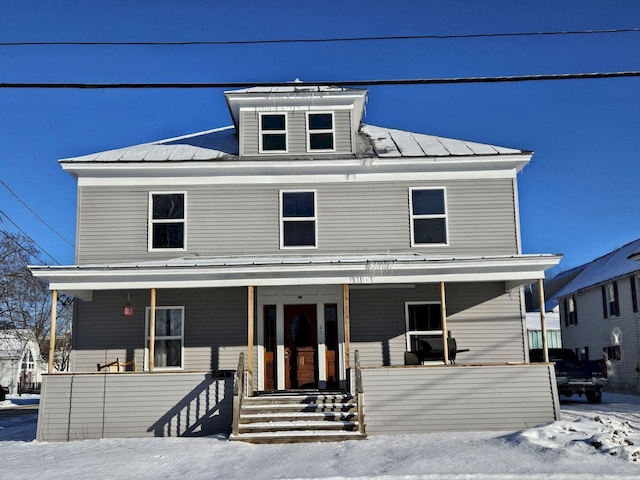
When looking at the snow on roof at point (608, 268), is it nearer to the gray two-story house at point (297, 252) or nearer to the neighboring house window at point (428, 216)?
the gray two-story house at point (297, 252)

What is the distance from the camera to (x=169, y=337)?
1692 centimetres

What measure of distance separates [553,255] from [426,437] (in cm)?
486

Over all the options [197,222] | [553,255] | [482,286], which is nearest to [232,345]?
[197,222]

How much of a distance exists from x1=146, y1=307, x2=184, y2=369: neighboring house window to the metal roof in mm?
3786

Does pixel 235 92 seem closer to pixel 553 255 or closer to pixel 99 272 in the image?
pixel 99 272

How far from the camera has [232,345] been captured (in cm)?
1678

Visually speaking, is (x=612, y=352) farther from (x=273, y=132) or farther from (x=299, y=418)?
(x=299, y=418)

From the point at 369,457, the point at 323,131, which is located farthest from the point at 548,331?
the point at 369,457

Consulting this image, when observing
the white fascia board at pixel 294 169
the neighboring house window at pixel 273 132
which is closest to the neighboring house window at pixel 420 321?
the white fascia board at pixel 294 169

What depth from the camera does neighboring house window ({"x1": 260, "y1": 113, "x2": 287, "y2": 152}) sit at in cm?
1811

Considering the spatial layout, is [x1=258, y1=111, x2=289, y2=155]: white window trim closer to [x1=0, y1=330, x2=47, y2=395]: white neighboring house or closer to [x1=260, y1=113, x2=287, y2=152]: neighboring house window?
[x1=260, y1=113, x2=287, y2=152]: neighboring house window

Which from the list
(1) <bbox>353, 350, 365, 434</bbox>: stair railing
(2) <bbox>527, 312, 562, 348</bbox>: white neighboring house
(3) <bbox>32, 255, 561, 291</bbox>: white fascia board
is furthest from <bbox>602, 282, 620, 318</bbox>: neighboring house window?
(1) <bbox>353, 350, 365, 434</bbox>: stair railing

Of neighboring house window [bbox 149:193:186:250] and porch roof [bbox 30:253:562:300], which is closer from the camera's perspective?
porch roof [bbox 30:253:562:300]

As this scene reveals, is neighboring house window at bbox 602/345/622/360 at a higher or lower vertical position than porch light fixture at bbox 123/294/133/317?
lower
